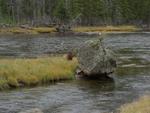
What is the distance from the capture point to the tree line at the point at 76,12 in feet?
557

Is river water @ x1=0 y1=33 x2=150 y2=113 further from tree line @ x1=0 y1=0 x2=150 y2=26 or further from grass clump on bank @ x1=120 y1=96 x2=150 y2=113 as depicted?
tree line @ x1=0 y1=0 x2=150 y2=26

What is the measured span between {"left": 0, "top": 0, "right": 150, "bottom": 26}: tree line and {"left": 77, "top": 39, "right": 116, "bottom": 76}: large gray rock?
122976 millimetres

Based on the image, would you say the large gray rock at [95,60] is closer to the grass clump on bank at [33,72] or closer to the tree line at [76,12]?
the grass clump on bank at [33,72]

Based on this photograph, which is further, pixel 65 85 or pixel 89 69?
pixel 89 69

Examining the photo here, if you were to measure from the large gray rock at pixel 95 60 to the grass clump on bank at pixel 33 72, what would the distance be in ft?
4.73

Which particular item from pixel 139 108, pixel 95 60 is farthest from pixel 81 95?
pixel 139 108

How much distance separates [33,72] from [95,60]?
5.69m

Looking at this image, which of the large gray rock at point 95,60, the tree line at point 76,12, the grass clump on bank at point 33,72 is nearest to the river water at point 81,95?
the large gray rock at point 95,60

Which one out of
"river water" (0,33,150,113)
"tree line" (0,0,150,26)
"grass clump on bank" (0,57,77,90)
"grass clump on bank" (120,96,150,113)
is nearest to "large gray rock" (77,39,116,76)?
"river water" (0,33,150,113)

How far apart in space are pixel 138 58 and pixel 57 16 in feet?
372

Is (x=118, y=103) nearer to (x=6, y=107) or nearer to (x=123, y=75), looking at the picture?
(x=6, y=107)

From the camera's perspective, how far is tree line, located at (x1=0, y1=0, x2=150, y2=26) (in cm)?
16975

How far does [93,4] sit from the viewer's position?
169 m

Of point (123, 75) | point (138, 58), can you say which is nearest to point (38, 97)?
point (123, 75)
